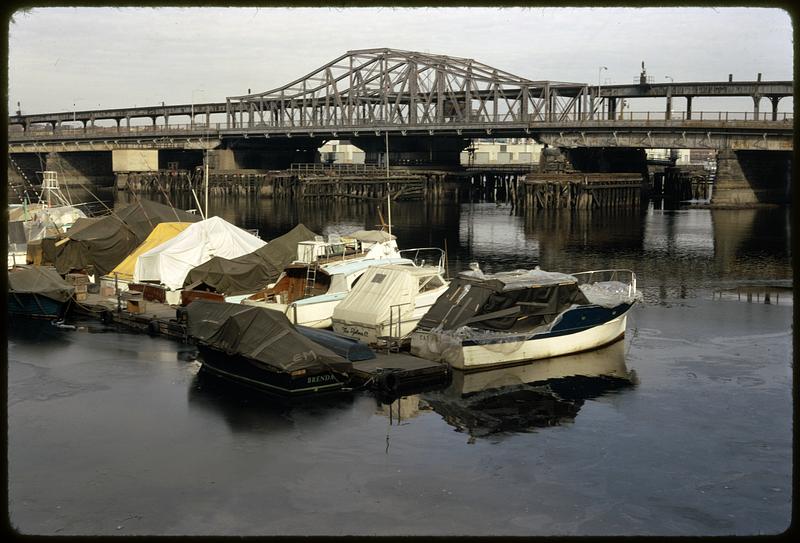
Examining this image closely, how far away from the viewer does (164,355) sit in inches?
1270

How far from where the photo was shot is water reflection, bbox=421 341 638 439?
966 inches

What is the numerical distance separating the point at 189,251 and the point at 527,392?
2033 cm

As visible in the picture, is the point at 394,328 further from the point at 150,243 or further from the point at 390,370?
the point at 150,243

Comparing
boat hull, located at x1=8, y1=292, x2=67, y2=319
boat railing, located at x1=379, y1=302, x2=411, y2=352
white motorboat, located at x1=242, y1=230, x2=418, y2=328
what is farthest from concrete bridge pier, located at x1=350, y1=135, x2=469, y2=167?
boat railing, located at x1=379, y1=302, x2=411, y2=352

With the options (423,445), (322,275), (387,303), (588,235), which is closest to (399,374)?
(423,445)

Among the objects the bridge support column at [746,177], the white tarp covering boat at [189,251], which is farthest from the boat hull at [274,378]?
the bridge support column at [746,177]

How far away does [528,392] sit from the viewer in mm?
27406

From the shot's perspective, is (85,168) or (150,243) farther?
(85,168)

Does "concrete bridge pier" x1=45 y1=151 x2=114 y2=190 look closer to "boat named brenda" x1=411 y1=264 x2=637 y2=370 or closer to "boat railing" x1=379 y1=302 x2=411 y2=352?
"boat railing" x1=379 y1=302 x2=411 y2=352

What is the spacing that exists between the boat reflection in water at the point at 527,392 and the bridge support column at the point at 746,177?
246ft

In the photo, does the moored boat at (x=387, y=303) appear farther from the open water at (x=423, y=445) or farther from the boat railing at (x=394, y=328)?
the open water at (x=423, y=445)

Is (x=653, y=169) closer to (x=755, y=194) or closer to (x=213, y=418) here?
(x=755, y=194)

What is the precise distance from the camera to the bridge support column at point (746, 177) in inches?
3915

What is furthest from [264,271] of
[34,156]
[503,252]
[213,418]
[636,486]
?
[34,156]
